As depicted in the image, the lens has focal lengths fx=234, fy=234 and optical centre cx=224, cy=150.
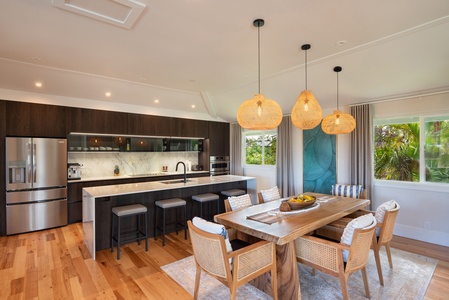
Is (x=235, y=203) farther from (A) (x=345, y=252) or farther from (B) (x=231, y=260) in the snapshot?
(A) (x=345, y=252)

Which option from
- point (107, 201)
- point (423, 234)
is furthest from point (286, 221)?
point (423, 234)

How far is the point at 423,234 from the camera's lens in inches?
154

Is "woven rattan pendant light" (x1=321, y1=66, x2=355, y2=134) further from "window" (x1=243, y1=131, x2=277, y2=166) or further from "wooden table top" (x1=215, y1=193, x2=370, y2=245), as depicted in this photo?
"window" (x1=243, y1=131, x2=277, y2=166)

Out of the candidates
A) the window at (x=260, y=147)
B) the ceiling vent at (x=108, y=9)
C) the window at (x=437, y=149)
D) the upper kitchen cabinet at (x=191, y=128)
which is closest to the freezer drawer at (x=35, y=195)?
the upper kitchen cabinet at (x=191, y=128)

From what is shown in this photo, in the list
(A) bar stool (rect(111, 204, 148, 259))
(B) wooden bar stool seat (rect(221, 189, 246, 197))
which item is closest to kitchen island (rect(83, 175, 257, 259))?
(A) bar stool (rect(111, 204, 148, 259))

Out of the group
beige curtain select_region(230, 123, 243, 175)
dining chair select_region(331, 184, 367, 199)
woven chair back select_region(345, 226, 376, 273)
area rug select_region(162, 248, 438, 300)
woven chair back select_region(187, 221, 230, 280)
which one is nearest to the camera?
woven chair back select_region(187, 221, 230, 280)

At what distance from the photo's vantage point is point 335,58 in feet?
11.6

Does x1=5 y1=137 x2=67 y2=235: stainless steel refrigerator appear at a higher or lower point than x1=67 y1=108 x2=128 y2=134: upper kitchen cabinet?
lower

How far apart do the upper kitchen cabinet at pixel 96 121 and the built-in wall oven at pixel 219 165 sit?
8.56ft

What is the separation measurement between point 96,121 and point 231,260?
4439mm

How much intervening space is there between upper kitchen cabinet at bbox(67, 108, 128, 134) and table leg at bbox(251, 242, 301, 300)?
4.51m

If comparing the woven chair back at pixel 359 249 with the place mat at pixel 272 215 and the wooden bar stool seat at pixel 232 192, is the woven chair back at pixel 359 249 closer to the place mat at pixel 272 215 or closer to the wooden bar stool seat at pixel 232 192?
the place mat at pixel 272 215

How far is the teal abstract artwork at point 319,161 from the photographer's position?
198 inches

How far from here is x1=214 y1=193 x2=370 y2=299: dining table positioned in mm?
2230
